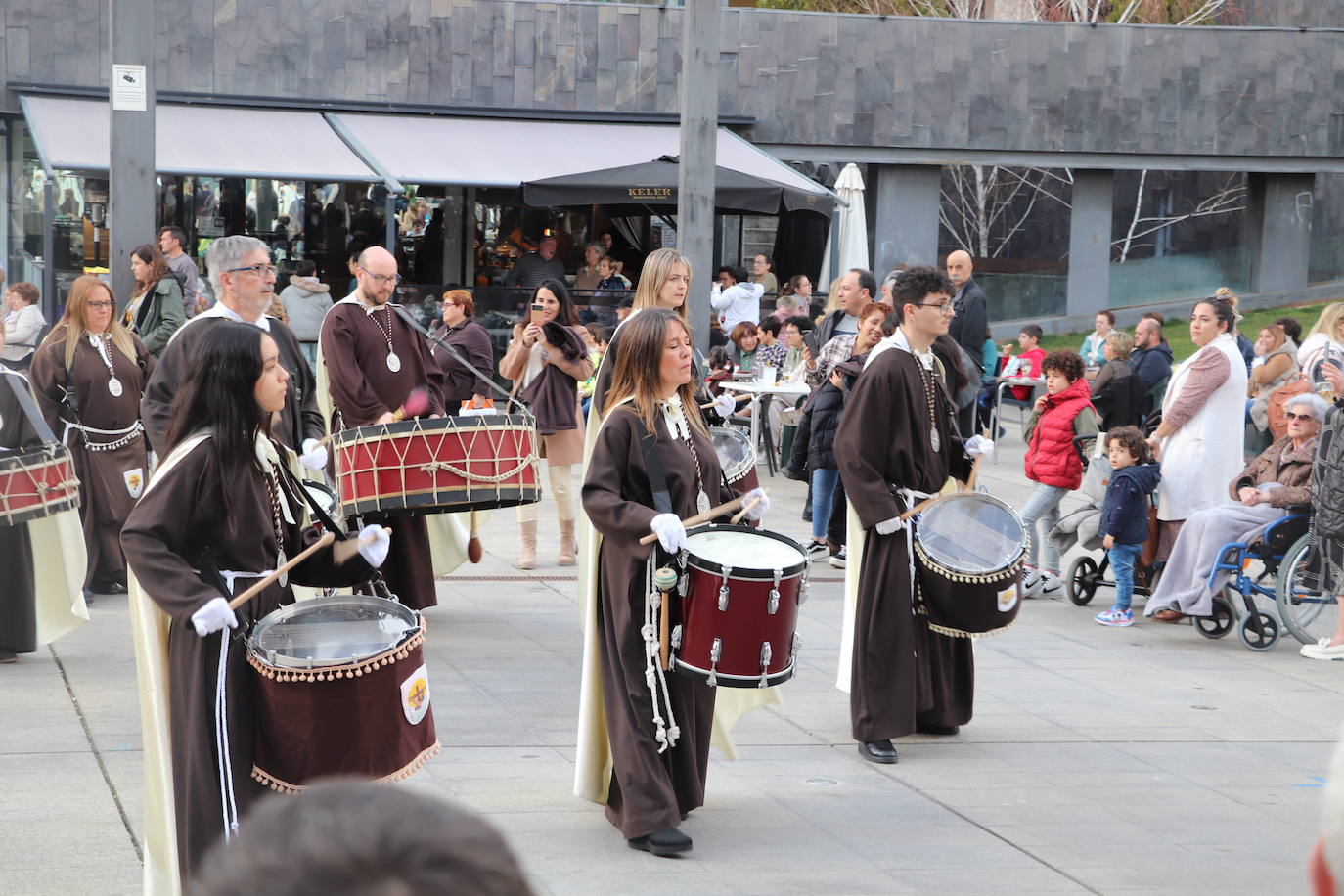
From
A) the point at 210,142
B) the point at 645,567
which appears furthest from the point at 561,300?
the point at 210,142

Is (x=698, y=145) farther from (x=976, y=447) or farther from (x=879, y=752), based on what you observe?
(x=879, y=752)

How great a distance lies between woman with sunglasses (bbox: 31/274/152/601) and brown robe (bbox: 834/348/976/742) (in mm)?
4705

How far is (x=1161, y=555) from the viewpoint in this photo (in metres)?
9.86

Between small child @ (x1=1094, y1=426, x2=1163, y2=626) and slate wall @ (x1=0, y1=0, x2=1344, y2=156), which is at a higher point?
slate wall @ (x1=0, y1=0, x2=1344, y2=156)

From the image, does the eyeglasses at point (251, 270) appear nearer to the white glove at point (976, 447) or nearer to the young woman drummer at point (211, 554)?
the young woman drummer at point (211, 554)

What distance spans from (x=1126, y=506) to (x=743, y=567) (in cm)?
500

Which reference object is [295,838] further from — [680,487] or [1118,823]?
[1118,823]

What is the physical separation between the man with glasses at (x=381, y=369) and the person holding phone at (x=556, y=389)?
178cm

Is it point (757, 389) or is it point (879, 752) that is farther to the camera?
point (757, 389)

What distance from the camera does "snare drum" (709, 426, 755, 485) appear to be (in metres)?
7.60

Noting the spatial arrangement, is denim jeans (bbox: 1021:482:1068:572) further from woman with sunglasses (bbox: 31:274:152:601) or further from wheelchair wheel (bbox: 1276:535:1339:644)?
woman with sunglasses (bbox: 31:274:152:601)

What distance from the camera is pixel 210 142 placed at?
20.0 metres

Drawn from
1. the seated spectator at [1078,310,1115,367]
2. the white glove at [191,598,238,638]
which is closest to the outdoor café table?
the seated spectator at [1078,310,1115,367]

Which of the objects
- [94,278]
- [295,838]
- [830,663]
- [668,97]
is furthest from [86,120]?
[295,838]
